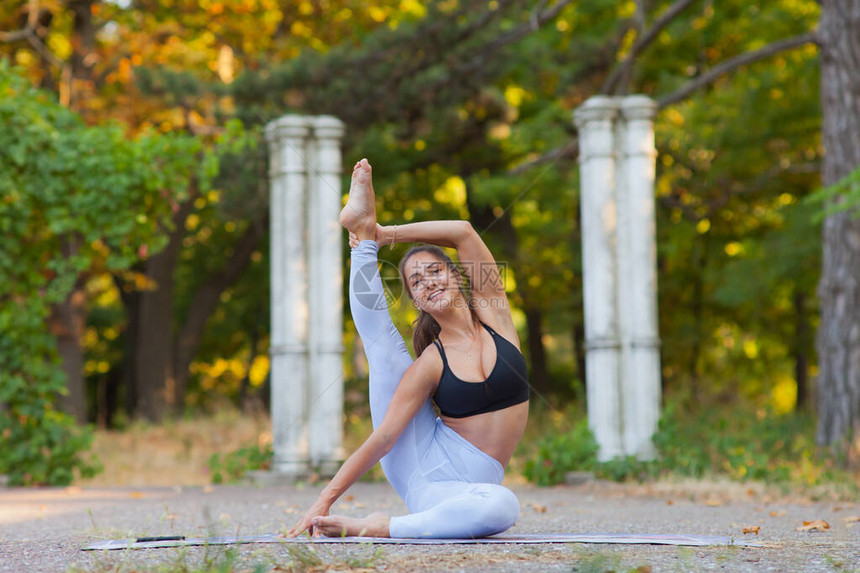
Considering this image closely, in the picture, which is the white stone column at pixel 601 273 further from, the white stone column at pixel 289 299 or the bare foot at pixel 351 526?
the bare foot at pixel 351 526

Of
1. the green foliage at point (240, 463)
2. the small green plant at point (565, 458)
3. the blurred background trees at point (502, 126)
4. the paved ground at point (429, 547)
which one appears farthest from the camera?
the blurred background trees at point (502, 126)

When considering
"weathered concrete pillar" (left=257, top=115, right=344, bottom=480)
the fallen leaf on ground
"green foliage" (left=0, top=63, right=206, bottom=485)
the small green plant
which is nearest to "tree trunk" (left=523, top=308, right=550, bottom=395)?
the small green plant

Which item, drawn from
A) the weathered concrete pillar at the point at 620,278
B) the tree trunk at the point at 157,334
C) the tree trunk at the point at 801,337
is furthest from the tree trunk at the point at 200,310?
the weathered concrete pillar at the point at 620,278

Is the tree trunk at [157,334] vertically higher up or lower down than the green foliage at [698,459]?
higher up

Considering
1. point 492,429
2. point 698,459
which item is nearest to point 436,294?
point 492,429

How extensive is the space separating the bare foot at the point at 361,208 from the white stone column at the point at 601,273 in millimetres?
4838

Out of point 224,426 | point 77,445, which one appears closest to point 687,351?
point 224,426

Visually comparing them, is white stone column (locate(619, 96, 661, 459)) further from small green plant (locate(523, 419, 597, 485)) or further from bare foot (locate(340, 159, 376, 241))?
bare foot (locate(340, 159, 376, 241))

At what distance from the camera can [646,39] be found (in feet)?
32.4

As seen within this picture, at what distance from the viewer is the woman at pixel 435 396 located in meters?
3.76

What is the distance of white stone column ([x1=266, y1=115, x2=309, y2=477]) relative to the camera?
8.69 m

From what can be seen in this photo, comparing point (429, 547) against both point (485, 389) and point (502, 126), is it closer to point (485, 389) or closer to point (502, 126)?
point (485, 389)

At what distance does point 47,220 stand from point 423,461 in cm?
610

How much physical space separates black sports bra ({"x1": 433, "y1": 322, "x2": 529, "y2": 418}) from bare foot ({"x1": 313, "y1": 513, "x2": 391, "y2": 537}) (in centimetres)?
55
